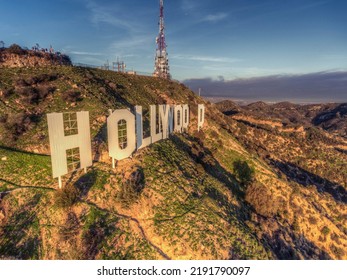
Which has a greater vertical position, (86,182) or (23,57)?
(23,57)

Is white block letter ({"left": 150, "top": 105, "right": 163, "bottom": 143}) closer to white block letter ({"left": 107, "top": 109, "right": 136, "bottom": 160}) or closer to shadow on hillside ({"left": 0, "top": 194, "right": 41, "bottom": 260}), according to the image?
white block letter ({"left": 107, "top": 109, "right": 136, "bottom": 160})

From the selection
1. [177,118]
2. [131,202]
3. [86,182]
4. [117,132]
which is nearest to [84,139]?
[117,132]

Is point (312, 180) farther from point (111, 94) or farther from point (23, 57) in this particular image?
point (23, 57)

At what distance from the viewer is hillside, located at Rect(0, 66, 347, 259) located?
56.8 ft

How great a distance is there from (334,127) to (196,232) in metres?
219

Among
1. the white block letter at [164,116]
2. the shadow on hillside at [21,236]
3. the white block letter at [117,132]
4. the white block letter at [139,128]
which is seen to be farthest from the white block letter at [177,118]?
the shadow on hillside at [21,236]

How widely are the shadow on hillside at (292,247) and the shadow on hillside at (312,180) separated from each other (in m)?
27.3

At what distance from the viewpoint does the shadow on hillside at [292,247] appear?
24938mm

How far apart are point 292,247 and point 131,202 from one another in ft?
72.3

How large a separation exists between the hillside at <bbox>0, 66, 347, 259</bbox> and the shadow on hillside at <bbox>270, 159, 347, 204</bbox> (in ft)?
39.5

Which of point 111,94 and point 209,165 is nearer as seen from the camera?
point 209,165

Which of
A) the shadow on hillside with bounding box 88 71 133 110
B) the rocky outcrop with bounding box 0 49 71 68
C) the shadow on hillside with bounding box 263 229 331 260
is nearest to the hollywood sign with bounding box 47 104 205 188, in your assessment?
the shadow on hillside with bounding box 88 71 133 110

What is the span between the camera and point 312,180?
60.3 m
